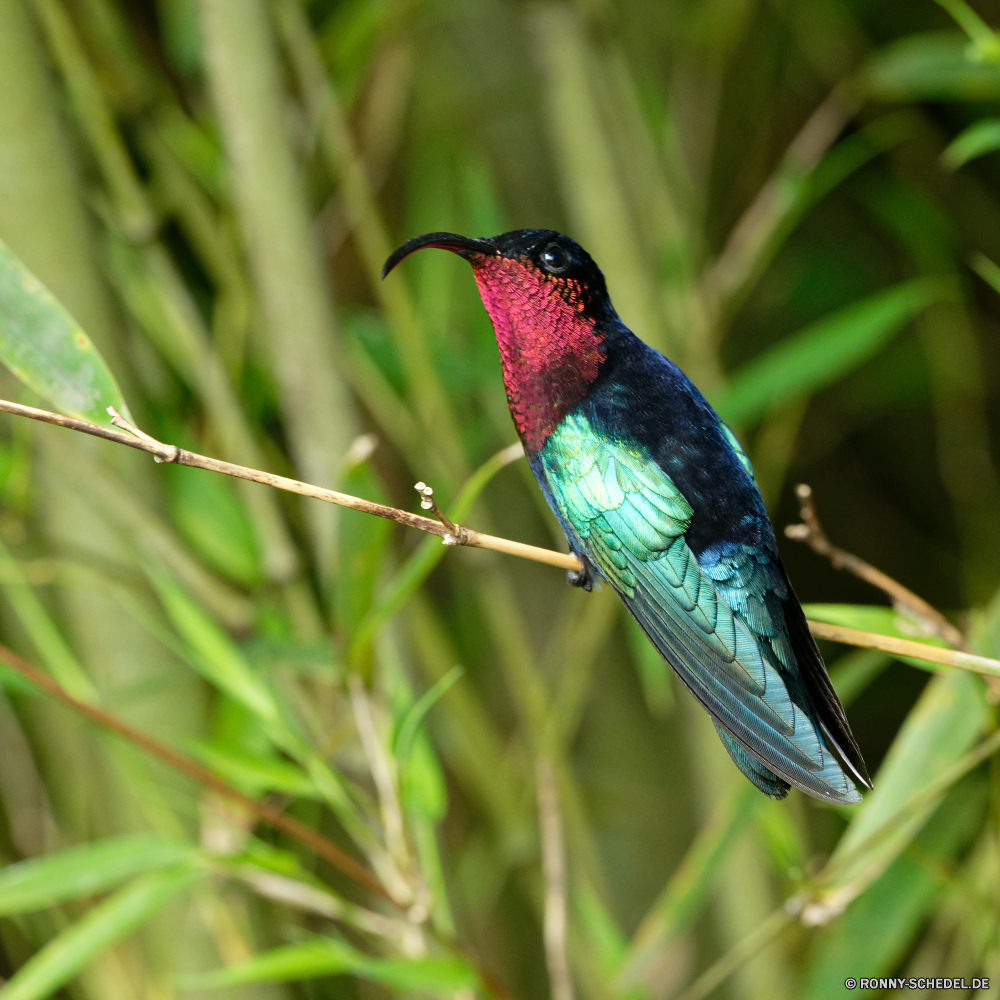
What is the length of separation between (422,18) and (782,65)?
29.3 inches

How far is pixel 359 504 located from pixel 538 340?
0.31m

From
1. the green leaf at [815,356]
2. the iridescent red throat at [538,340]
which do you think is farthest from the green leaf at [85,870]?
the green leaf at [815,356]

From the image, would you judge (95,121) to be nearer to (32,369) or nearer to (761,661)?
(32,369)

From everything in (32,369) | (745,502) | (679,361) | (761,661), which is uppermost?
(679,361)

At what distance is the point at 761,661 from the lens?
71 cm

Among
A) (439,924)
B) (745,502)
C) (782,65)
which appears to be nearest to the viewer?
(745,502)

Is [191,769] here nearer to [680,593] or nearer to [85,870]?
[85,870]

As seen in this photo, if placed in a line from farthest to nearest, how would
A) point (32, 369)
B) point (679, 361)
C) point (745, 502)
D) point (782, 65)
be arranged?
point (782, 65)
point (679, 361)
point (745, 502)
point (32, 369)

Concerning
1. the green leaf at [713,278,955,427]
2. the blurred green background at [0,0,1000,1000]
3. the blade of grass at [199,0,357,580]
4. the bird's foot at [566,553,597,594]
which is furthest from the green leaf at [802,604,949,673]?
the blade of grass at [199,0,357,580]

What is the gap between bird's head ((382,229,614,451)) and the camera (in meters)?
0.86

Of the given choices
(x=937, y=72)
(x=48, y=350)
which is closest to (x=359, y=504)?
(x=48, y=350)

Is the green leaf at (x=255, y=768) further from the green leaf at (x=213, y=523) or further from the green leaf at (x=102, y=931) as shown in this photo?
the green leaf at (x=213, y=523)

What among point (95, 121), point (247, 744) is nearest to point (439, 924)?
point (247, 744)

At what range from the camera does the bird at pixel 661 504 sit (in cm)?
69
